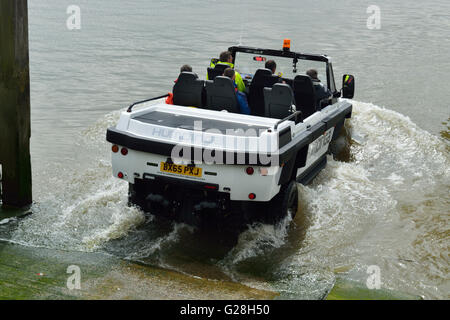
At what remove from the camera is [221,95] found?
6.91 metres

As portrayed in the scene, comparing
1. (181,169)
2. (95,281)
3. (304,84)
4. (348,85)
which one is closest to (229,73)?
(304,84)

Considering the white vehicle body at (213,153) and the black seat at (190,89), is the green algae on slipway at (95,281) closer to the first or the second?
the white vehicle body at (213,153)

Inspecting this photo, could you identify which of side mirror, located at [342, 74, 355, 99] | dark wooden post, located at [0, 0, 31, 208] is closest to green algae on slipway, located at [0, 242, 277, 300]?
dark wooden post, located at [0, 0, 31, 208]

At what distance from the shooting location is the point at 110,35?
21.1 metres

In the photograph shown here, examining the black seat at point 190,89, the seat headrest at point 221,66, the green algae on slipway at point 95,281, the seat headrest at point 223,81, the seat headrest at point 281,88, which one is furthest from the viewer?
the seat headrest at point 221,66

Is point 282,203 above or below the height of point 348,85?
below

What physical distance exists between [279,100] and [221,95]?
0.70 meters

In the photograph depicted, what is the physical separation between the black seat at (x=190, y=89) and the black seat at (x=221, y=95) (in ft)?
0.36

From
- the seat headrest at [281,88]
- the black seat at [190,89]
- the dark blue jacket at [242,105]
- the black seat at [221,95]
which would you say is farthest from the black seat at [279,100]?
the black seat at [190,89]

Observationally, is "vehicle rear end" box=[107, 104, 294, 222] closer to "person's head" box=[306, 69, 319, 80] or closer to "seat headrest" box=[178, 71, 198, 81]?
"seat headrest" box=[178, 71, 198, 81]

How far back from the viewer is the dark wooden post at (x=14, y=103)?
5891 mm

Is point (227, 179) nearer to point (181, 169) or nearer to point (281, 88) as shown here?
point (181, 169)
